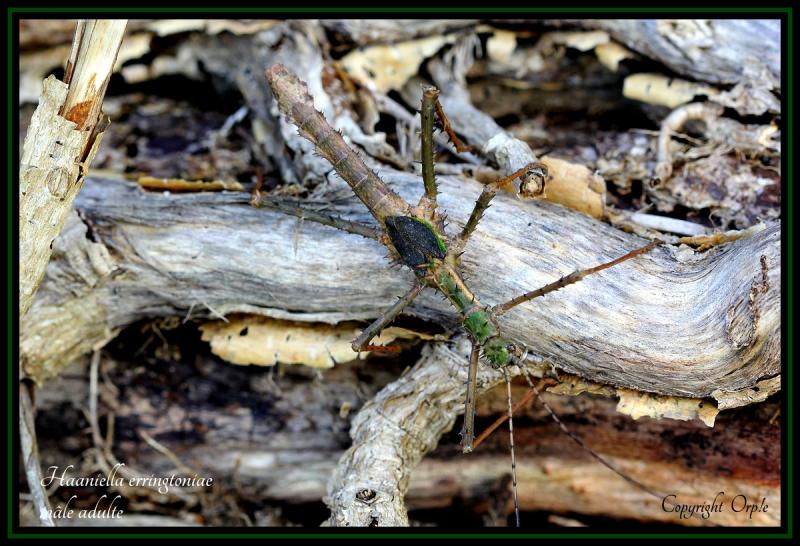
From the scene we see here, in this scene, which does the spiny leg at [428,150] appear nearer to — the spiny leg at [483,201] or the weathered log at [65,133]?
the spiny leg at [483,201]

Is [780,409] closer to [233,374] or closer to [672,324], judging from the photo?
[672,324]

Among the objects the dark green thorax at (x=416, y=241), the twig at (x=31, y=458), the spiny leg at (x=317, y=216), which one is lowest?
the twig at (x=31, y=458)

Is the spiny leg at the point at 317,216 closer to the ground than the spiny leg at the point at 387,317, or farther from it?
farther from it

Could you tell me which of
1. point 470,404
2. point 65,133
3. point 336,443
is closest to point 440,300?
point 470,404

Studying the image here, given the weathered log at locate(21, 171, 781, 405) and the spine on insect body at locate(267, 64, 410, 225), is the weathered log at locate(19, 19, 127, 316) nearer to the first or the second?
the weathered log at locate(21, 171, 781, 405)

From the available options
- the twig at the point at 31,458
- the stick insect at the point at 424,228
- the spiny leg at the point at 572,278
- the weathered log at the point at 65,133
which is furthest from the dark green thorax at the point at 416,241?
the twig at the point at 31,458

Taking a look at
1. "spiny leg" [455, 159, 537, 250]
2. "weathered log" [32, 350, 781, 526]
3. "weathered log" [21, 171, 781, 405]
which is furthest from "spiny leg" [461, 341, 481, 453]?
"weathered log" [32, 350, 781, 526]

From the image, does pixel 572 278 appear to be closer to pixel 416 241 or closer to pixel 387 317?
pixel 416 241
